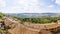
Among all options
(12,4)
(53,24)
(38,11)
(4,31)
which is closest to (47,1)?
(38,11)

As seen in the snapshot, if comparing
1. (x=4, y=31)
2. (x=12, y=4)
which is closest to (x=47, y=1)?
(x=12, y=4)

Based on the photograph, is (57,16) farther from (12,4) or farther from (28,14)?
(12,4)

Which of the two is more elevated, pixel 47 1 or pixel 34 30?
pixel 47 1

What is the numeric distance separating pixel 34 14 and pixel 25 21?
0.47 feet

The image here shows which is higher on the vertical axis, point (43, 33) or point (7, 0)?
point (7, 0)

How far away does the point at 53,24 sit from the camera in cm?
204

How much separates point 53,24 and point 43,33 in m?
0.16

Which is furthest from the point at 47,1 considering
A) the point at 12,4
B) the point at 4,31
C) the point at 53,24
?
the point at 4,31

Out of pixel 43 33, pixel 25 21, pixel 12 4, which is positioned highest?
pixel 12 4

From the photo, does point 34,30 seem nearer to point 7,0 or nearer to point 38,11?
point 38,11

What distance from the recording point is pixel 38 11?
2.11m

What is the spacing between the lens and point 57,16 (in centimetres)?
206

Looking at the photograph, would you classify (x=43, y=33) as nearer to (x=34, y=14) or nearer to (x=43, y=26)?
(x=43, y=26)

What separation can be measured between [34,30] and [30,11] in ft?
0.82
